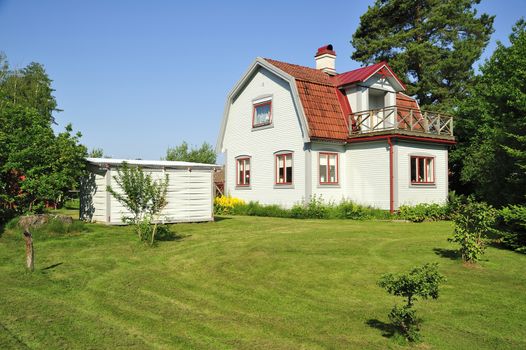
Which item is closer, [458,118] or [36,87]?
[458,118]

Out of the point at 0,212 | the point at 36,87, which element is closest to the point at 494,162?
the point at 0,212

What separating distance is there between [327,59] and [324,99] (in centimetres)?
457

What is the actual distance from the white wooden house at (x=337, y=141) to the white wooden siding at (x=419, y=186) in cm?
5

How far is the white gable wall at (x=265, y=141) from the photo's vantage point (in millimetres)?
24938

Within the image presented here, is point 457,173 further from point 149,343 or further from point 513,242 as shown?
point 149,343

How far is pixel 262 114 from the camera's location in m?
27.6

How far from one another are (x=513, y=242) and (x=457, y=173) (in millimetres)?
16881

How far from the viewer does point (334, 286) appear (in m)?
9.32

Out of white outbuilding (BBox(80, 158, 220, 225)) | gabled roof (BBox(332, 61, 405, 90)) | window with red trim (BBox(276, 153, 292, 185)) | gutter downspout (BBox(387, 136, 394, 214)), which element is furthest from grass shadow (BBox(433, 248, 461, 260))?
gabled roof (BBox(332, 61, 405, 90))

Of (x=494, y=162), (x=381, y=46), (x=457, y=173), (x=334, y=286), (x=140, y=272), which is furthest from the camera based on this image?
(x=381, y=46)

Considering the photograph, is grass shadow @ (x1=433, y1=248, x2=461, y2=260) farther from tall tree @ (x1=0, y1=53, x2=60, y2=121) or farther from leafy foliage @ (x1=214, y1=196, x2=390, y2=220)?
tall tree @ (x1=0, y1=53, x2=60, y2=121)

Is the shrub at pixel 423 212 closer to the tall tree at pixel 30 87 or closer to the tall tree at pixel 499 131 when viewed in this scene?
the tall tree at pixel 499 131

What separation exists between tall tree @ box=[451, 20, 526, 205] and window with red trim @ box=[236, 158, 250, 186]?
11999 millimetres

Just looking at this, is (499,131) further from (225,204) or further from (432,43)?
(432,43)
